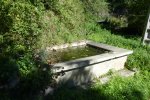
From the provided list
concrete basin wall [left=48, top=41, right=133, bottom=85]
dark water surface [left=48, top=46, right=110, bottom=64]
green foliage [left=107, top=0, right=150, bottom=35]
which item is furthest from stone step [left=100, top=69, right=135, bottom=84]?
green foliage [left=107, top=0, right=150, bottom=35]

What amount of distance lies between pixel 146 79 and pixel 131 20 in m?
8.64

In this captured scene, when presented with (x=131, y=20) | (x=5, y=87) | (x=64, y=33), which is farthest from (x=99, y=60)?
(x=131, y=20)

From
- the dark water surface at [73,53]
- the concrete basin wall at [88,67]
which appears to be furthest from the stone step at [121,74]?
the dark water surface at [73,53]

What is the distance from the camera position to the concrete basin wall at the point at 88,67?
6.58m

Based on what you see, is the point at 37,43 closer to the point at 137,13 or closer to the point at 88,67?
the point at 88,67

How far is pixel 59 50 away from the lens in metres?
9.07

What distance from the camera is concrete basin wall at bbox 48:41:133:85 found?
6.58 metres

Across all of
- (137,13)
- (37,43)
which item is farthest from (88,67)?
(137,13)

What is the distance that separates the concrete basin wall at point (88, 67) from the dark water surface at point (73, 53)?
347 mm

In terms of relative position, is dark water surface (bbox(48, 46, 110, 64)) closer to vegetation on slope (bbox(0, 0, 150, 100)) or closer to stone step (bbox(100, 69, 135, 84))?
vegetation on slope (bbox(0, 0, 150, 100))

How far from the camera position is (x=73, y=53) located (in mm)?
8852

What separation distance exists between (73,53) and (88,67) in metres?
1.60

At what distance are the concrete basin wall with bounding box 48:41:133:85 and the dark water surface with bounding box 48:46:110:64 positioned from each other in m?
0.35

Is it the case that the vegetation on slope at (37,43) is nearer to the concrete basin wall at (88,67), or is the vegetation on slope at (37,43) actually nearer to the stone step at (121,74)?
the stone step at (121,74)
